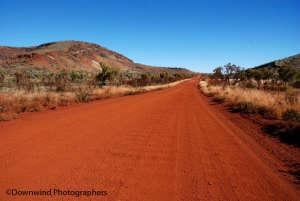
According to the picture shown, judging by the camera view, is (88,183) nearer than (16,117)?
Yes

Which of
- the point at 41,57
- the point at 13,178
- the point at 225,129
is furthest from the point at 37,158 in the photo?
the point at 41,57

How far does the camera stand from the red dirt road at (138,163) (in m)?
4.67

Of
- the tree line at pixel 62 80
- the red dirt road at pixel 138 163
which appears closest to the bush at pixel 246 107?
the red dirt road at pixel 138 163

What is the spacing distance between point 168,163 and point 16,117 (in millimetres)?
8364

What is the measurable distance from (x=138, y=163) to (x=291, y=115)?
7.66 metres

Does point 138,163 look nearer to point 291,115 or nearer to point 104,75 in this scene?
point 291,115

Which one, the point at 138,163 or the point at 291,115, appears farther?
the point at 291,115

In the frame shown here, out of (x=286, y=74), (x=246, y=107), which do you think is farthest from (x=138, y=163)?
(x=286, y=74)

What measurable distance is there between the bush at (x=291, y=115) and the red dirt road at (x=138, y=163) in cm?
246

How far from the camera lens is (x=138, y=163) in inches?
238

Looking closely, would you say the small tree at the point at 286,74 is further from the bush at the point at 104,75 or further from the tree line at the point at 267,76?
the bush at the point at 104,75

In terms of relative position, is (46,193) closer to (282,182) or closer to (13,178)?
(13,178)

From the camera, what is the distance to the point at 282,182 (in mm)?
5211

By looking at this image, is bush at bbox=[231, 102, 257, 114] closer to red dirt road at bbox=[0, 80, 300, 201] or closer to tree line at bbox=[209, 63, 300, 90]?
red dirt road at bbox=[0, 80, 300, 201]
